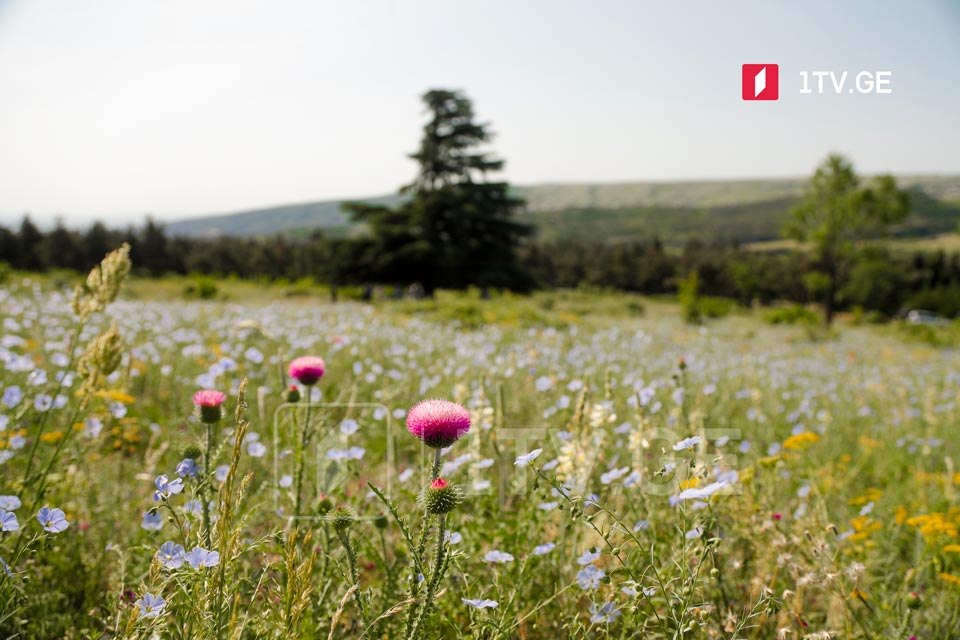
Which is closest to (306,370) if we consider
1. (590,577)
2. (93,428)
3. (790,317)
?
(590,577)

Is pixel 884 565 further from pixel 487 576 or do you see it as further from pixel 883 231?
pixel 883 231

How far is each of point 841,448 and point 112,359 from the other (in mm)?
4368

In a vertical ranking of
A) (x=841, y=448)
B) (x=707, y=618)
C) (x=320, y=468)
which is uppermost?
(x=320, y=468)

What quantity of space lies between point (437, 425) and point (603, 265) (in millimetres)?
67353

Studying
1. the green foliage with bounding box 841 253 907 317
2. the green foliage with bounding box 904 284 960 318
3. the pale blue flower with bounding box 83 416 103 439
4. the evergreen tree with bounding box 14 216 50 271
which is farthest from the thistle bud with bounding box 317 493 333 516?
the green foliage with bounding box 904 284 960 318

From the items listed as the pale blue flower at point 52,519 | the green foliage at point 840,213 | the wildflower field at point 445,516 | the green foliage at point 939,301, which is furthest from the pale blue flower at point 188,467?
the green foliage at point 939,301

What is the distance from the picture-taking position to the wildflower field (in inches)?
46.7

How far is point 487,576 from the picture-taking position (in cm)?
180

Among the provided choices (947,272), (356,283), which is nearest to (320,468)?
(356,283)

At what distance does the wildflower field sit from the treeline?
1613 inches

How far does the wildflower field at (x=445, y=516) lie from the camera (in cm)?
119

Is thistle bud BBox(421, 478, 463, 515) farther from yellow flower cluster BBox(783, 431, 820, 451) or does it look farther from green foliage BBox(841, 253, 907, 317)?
green foliage BBox(841, 253, 907, 317)

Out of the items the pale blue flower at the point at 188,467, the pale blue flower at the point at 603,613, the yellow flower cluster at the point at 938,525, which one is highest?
the pale blue flower at the point at 188,467

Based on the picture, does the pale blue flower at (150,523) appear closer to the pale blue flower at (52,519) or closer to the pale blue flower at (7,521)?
the pale blue flower at (52,519)
